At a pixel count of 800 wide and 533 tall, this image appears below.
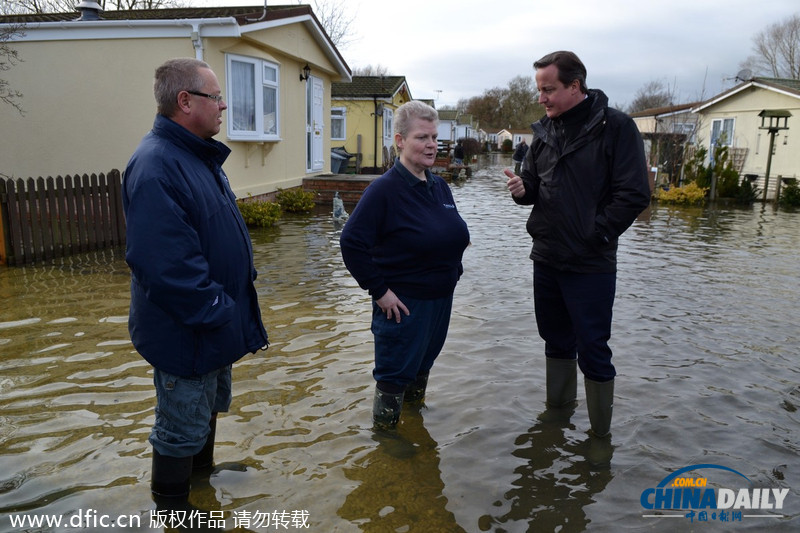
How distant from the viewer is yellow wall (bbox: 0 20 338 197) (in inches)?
456

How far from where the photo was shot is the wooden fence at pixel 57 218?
7.93 metres

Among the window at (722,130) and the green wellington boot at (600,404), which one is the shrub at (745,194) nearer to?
the window at (722,130)

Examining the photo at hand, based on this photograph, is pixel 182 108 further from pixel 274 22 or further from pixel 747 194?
pixel 747 194

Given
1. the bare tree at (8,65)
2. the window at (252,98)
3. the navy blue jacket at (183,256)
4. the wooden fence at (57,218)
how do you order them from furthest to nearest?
the window at (252,98) < the bare tree at (8,65) < the wooden fence at (57,218) < the navy blue jacket at (183,256)

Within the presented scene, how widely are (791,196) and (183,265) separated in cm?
2160

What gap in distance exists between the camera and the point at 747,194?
20109mm

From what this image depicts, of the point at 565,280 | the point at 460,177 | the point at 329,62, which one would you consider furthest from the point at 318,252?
the point at 460,177

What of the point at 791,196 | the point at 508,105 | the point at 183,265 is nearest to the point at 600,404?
the point at 183,265

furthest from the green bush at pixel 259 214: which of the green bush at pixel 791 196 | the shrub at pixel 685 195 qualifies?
the green bush at pixel 791 196

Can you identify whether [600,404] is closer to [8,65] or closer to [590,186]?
[590,186]

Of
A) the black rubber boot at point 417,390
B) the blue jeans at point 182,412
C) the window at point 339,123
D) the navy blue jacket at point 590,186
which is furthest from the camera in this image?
the window at point 339,123

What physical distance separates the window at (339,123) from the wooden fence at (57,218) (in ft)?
55.9

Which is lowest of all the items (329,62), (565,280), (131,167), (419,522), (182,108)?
(419,522)

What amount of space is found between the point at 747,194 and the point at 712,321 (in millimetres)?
16159
